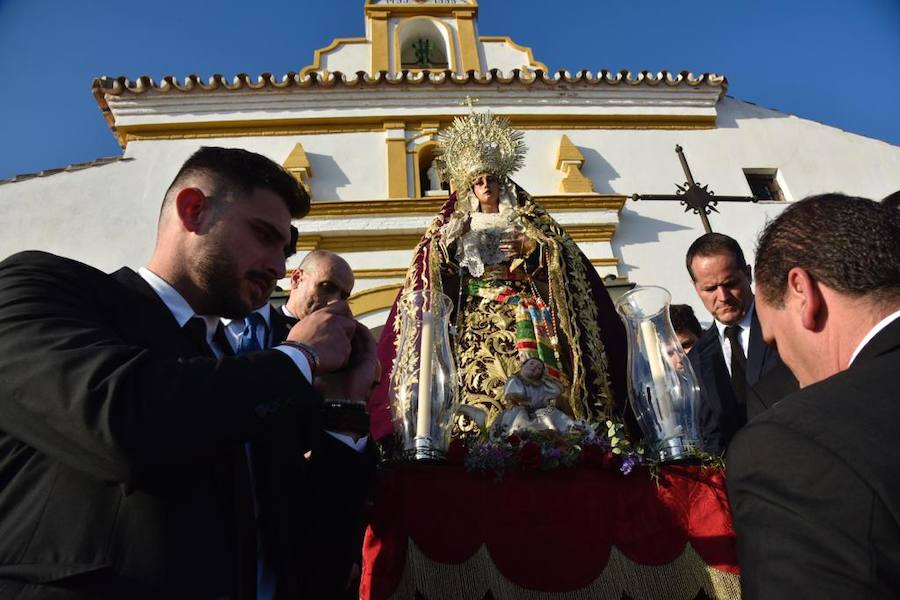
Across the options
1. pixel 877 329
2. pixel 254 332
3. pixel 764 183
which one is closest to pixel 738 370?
Answer: pixel 877 329

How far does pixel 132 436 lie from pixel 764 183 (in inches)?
398

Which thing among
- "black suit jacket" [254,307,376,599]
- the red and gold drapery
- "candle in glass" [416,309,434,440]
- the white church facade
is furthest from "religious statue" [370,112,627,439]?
the white church facade

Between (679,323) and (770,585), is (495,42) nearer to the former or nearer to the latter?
(679,323)

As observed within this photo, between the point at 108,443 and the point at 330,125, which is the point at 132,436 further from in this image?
the point at 330,125

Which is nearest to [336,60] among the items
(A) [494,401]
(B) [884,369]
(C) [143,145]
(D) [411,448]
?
(C) [143,145]

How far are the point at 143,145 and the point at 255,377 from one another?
29.9 ft

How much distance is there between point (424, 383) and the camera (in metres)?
2.00

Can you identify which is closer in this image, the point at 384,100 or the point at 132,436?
the point at 132,436

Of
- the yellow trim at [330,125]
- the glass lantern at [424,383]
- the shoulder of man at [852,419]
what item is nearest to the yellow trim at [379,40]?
the yellow trim at [330,125]

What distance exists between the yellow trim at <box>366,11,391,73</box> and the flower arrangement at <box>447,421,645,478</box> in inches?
399

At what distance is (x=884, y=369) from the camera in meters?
1.15

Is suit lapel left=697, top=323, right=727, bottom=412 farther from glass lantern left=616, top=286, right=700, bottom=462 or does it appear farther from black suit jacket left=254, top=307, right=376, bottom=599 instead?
black suit jacket left=254, top=307, right=376, bottom=599

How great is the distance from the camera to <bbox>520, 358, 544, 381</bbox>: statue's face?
273 centimetres

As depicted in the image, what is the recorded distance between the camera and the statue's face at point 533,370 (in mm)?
2727
